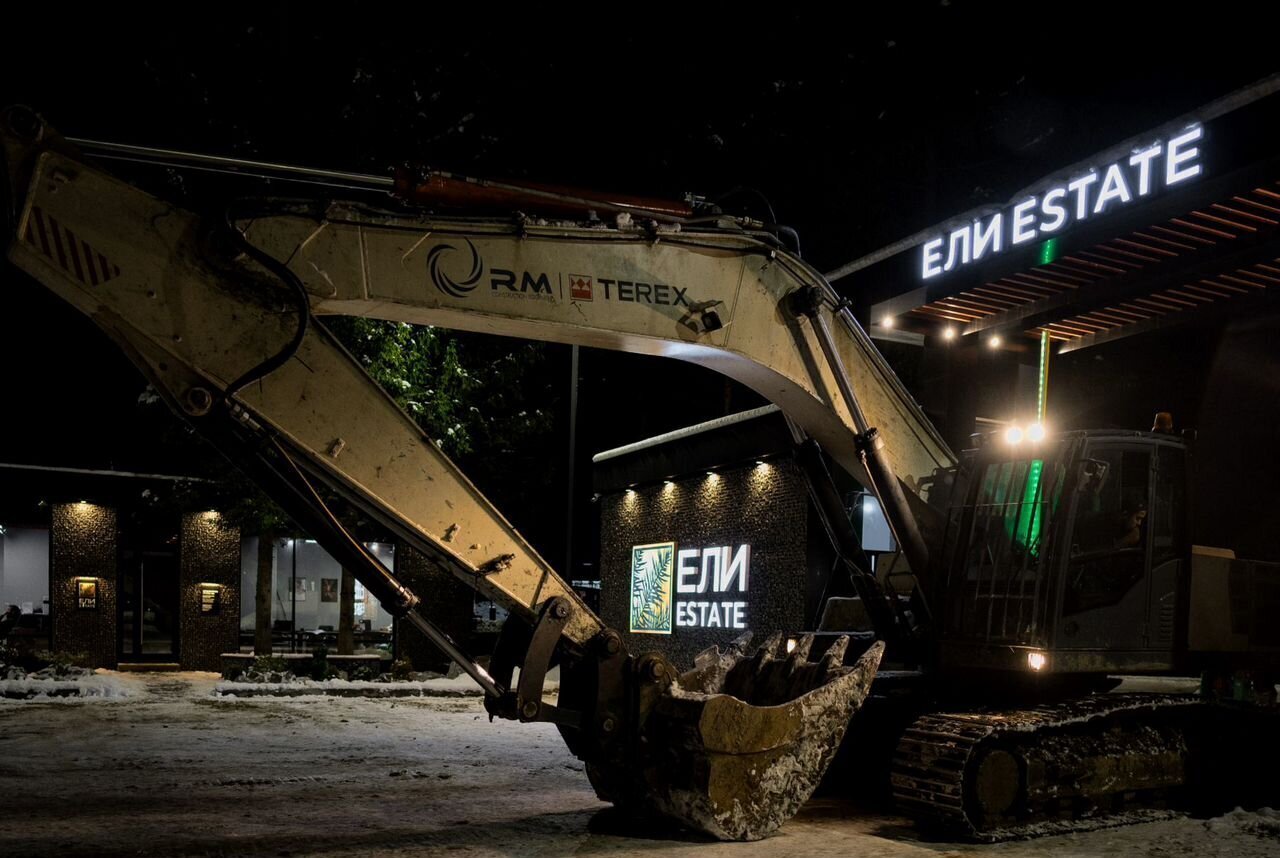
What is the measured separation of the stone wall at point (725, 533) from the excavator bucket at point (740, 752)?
10.1 metres

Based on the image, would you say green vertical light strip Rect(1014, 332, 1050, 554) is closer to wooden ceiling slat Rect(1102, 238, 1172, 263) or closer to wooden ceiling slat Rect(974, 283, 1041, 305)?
wooden ceiling slat Rect(1102, 238, 1172, 263)

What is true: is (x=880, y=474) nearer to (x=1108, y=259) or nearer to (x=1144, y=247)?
(x=1144, y=247)

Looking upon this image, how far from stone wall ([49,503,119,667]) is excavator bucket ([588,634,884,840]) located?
71.4 ft

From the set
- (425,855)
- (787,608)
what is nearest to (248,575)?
(787,608)

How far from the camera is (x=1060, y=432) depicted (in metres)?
8.42

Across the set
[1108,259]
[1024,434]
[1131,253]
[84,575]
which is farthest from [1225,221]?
[84,575]

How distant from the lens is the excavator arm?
6.14 metres

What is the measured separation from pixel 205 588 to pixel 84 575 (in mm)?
2561

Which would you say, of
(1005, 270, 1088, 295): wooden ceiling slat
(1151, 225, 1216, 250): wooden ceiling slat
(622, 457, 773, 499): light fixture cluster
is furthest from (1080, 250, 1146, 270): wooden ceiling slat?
(622, 457, 773, 499): light fixture cluster

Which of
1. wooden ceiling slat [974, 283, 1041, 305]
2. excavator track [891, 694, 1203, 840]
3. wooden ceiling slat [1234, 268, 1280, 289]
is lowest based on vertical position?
excavator track [891, 694, 1203, 840]

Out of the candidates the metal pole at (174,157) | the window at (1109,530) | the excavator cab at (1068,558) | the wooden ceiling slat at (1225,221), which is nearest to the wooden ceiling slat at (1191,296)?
the wooden ceiling slat at (1225,221)

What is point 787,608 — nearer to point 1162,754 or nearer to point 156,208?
point 1162,754

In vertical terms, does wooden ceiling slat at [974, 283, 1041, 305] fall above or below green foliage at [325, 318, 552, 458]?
above

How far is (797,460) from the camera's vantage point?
32.0 feet
